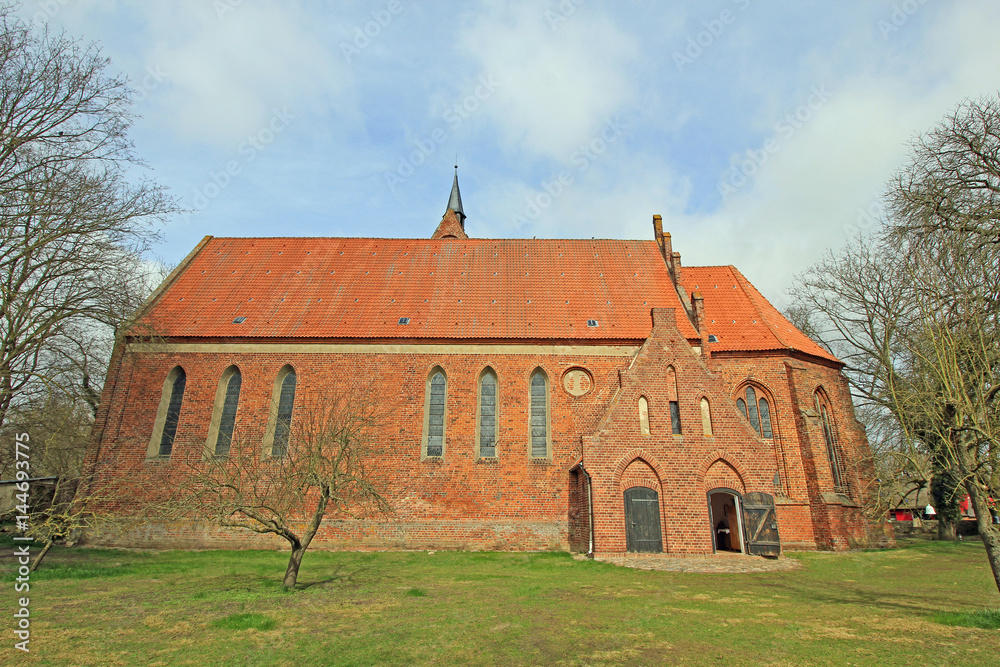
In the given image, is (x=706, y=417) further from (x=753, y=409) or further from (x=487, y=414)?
(x=487, y=414)

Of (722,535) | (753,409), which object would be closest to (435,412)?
(722,535)

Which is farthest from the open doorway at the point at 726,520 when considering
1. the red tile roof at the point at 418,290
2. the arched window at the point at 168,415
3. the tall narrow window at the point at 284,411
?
the arched window at the point at 168,415

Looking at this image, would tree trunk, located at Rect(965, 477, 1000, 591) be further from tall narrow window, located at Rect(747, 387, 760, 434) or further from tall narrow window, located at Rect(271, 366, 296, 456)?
tall narrow window, located at Rect(271, 366, 296, 456)

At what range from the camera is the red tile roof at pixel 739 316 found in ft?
65.9

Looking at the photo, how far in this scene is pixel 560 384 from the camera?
19.0 metres

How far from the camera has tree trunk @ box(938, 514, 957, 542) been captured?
23.1 metres

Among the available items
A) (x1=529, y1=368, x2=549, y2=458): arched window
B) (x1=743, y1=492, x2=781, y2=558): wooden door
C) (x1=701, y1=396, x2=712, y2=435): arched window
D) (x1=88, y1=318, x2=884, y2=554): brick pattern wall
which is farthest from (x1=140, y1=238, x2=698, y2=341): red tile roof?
(x1=743, y1=492, x2=781, y2=558): wooden door

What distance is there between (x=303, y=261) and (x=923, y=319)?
2132cm

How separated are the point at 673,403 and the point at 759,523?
407 cm

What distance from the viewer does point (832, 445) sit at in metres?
19.5

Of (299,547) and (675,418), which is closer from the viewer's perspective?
(299,547)

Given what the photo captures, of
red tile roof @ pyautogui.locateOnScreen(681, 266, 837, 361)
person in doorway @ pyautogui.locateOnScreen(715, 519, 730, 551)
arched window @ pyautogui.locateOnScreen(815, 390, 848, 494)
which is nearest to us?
person in doorway @ pyautogui.locateOnScreen(715, 519, 730, 551)

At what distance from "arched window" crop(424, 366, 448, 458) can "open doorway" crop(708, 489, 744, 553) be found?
857 centimetres

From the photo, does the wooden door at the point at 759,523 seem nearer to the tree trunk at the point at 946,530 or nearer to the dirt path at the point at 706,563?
the dirt path at the point at 706,563
